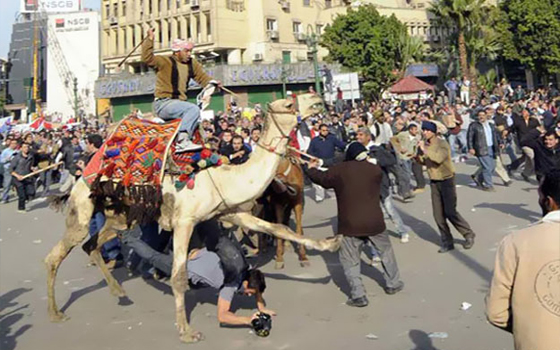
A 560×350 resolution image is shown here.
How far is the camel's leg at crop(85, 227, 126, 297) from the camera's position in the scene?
8.43 meters

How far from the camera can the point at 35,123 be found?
1178 inches

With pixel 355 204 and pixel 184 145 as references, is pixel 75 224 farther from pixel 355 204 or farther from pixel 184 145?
pixel 355 204

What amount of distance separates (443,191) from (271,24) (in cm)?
5339

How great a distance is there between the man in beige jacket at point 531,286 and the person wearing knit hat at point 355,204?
14.0 feet

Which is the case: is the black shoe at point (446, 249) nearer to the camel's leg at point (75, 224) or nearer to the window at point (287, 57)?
the camel's leg at point (75, 224)

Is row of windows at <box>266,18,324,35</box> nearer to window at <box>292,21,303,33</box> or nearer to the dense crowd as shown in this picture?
window at <box>292,21,303,33</box>

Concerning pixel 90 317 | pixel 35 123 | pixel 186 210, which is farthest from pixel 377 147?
pixel 35 123

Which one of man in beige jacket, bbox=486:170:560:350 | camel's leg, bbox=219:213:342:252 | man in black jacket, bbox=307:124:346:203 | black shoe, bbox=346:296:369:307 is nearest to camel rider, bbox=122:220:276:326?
camel's leg, bbox=219:213:342:252

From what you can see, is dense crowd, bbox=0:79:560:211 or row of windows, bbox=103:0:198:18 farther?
row of windows, bbox=103:0:198:18

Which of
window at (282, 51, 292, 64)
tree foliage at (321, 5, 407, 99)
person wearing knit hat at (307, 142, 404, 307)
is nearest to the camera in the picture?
person wearing knit hat at (307, 142, 404, 307)

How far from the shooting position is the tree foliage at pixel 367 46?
53406mm

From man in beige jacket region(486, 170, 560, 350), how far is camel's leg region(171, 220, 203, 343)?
4.16 meters

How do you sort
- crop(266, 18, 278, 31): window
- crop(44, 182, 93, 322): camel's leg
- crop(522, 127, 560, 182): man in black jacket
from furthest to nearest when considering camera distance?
crop(266, 18, 278, 31): window, crop(522, 127, 560, 182): man in black jacket, crop(44, 182, 93, 322): camel's leg

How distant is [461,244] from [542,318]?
7337 millimetres
